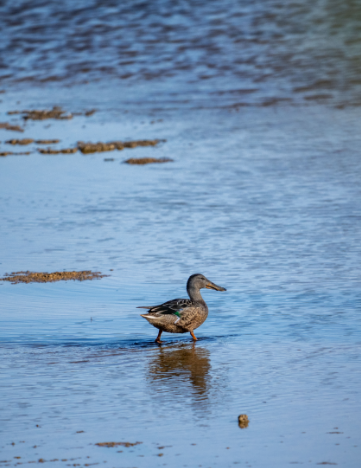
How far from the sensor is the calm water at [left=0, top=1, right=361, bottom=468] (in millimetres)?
6336

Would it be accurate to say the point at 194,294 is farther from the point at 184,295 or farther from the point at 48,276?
the point at 48,276

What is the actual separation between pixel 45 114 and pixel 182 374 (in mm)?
18296

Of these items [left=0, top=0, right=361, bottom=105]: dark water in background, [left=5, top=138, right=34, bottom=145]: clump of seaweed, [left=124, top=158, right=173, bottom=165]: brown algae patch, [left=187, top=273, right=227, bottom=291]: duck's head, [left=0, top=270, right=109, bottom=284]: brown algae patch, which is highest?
[left=187, top=273, right=227, bottom=291]: duck's head

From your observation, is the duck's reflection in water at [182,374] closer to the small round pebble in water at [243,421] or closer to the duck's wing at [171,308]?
the duck's wing at [171,308]

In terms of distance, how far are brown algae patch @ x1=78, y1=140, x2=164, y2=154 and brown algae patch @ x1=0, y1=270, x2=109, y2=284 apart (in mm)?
9219

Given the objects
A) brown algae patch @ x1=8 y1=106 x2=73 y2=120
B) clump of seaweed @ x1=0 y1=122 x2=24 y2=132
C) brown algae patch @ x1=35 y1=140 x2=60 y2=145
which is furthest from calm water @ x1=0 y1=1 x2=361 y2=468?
brown algae patch @ x1=8 y1=106 x2=73 y2=120

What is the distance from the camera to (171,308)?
348 inches

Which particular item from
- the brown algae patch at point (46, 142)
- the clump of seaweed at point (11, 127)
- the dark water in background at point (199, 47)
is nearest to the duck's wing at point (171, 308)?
the brown algae patch at point (46, 142)

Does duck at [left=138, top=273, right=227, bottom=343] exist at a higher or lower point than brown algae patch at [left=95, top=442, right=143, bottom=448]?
lower

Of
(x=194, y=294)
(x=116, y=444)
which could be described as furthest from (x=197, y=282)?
(x=116, y=444)

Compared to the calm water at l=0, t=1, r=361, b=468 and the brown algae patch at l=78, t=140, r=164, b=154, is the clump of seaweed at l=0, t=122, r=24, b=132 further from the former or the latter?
the brown algae patch at l=78, t=140, r=164, b=154

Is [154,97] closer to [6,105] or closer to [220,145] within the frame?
[6,105]

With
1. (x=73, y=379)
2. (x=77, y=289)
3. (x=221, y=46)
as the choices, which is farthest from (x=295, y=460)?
(x=221, y=46)

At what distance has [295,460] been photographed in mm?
5727
